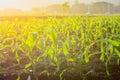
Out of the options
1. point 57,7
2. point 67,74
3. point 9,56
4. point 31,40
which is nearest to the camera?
point 31,40

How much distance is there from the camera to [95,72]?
3668 mm

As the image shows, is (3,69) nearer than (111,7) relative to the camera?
Yes

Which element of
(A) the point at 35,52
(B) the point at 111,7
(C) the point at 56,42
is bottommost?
(B) the point at 111,7

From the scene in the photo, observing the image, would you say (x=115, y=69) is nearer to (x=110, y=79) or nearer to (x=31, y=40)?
(x=110, y=79)

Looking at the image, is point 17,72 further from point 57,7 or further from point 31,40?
point 57,7

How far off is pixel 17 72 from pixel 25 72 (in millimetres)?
115

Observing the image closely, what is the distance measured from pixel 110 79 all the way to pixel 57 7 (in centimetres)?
14582

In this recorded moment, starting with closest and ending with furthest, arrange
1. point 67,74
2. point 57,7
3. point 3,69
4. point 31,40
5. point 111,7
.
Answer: point 31,40
point 67,74
point 3,69
point 111,7
point 57,7

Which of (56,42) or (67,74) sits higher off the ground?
(56,42)

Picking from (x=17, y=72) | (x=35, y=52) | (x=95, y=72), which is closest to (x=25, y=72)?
(x=17, y=72)

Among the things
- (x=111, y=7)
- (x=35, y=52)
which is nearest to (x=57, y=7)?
(x=111, y=7)

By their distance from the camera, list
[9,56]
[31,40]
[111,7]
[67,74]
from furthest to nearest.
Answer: [111,7]
[9,56]
[67,74]
[31,40]

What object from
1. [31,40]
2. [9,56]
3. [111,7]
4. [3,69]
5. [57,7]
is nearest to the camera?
[31,40]

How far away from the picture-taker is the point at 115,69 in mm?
3881
